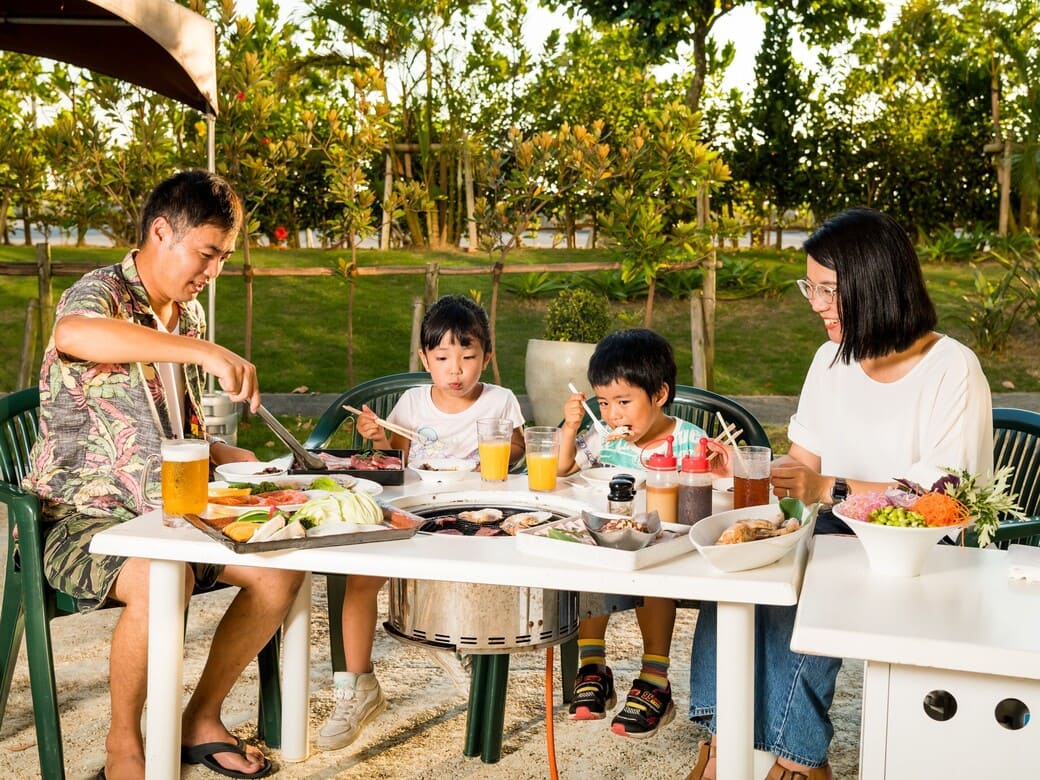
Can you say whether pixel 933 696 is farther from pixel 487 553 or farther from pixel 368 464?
pixel 368 464

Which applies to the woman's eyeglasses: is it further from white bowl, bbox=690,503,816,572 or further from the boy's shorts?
the boy's shorts

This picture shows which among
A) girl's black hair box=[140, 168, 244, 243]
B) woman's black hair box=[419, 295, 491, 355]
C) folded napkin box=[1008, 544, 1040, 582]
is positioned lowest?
folded napkin box=[1008, 544, 1040, 582]

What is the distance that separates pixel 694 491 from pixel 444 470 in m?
0.77

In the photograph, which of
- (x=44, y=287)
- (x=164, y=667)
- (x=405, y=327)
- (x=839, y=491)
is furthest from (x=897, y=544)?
(x=405, y=327)

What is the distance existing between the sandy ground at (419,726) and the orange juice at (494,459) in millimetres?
788

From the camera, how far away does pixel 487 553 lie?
77.6 inches

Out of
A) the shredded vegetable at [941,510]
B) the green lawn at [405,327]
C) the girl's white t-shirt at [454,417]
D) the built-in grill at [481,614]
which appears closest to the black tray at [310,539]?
the built-in grill at [481,614]

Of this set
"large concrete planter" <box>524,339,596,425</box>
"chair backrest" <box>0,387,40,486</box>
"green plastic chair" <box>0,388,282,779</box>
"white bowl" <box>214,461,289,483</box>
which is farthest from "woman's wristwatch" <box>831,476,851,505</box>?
"large concrete planter" <box>524,339,596,425</box>

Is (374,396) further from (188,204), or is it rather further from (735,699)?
(735,699)

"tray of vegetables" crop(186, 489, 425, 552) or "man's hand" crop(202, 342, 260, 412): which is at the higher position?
"man's hand" crop(202, 342, 260, 412)

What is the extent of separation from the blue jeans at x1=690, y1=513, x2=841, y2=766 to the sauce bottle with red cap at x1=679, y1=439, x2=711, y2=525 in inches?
10.7

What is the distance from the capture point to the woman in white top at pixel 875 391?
2516mm

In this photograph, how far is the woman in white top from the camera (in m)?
2.52

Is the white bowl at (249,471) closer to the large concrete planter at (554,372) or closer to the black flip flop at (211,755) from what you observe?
the black flip flop at (211,755)
